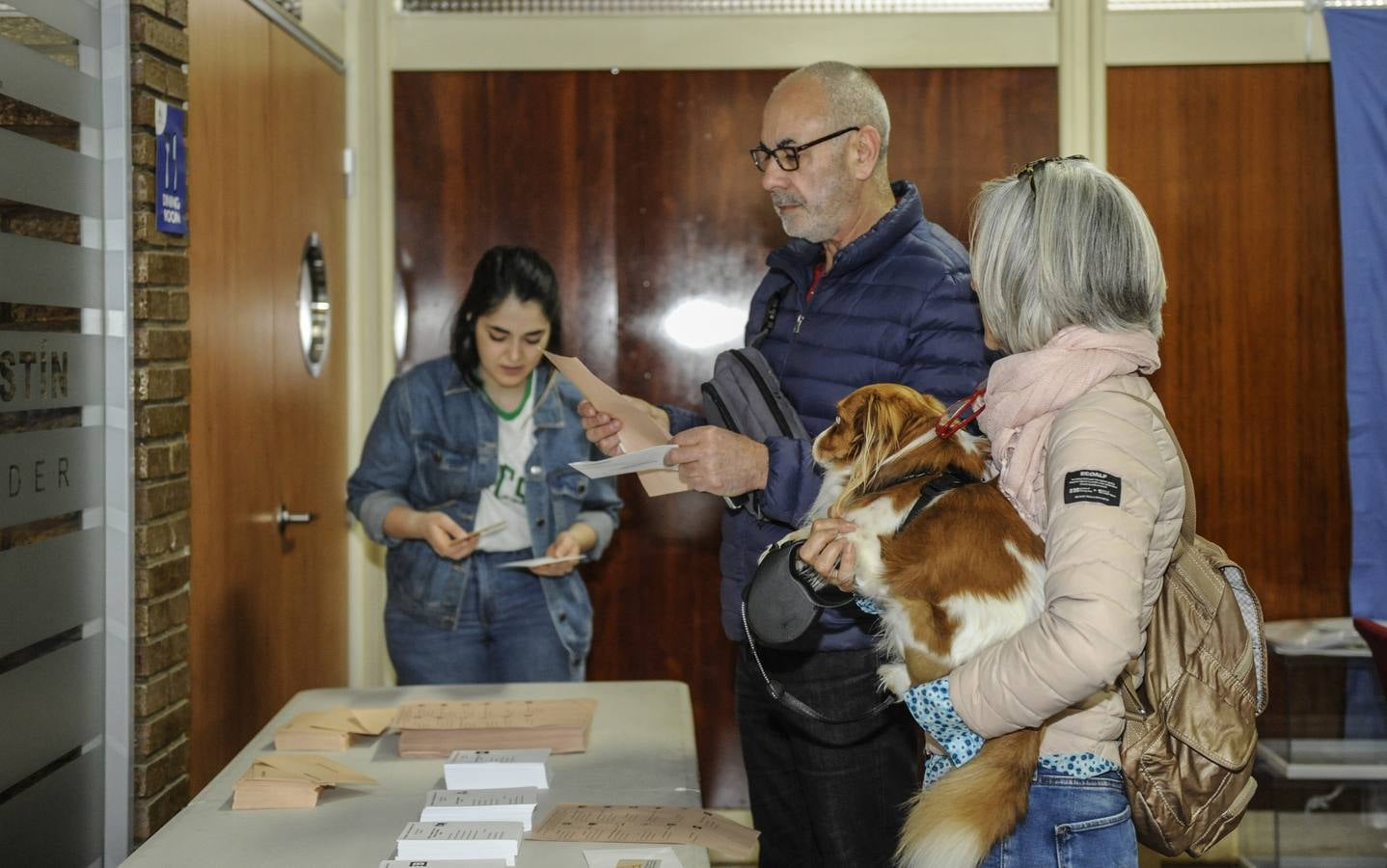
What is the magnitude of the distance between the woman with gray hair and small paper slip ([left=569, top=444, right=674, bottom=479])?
0.65 m

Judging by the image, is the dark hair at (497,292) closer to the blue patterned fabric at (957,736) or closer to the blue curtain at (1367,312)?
the blue patterned fabric at (957,736)

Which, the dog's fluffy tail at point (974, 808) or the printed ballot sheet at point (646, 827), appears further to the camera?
the printed ballot sheet at point (646, 827)

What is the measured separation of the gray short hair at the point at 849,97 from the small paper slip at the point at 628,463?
2.33ft

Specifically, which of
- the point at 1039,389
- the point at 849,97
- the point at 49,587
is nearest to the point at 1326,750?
the point at 849,97

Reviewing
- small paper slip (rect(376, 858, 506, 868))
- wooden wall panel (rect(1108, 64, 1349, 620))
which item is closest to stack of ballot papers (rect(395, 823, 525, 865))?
small paper slip (rect(376, 858, 506, 868))

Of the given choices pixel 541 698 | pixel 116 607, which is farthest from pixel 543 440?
pixel 116 607

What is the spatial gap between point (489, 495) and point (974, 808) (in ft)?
5.93

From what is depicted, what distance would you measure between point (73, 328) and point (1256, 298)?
126 inches

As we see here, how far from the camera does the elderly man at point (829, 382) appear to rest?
2158mm

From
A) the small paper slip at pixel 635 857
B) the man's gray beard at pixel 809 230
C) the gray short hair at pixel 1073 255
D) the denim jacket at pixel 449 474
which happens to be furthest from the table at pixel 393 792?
the man's gray beard at pixel 809 230

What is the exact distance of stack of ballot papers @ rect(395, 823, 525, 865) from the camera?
1.62m

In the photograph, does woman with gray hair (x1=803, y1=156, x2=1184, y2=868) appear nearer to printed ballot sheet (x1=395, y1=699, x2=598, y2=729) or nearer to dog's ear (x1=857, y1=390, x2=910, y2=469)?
dog's ear (x1=857, y1=390, x2=910, y2=469)

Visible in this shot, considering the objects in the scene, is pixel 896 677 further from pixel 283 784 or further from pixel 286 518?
pixel 286 518

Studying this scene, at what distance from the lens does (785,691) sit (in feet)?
7.11
